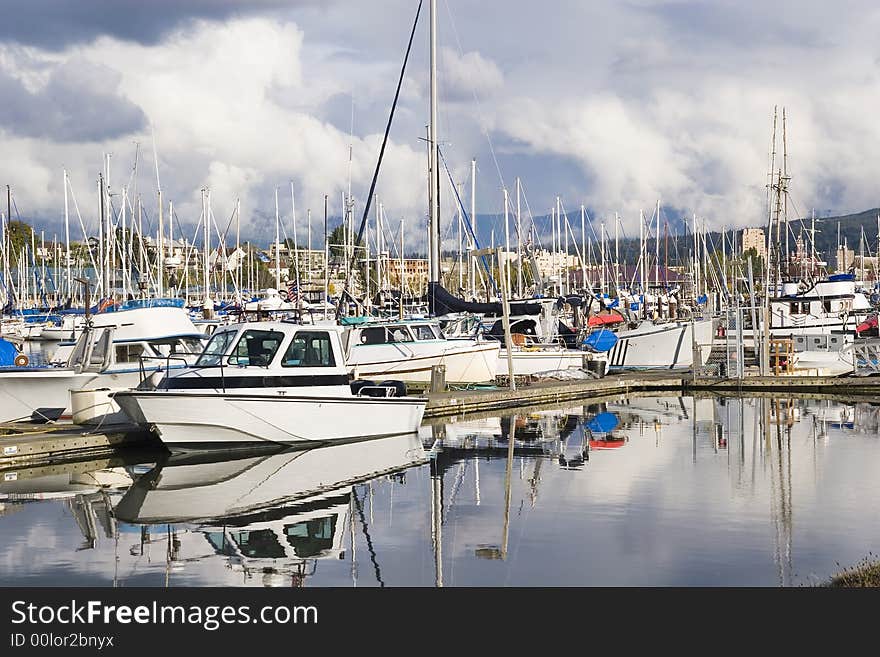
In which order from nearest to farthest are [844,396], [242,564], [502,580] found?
1. [502,580]
2. [242,564]
3. [844,396]

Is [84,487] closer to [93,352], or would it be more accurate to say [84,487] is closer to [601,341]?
[93,352]

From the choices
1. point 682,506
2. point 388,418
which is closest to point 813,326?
point 388,418

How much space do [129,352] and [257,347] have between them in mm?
6000

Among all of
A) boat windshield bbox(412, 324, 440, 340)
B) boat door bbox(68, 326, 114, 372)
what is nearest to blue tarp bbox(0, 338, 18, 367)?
boat door bbox(68, 326, 114, 372)

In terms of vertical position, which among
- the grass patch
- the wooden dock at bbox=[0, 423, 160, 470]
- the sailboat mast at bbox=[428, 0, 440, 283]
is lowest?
the grass patch

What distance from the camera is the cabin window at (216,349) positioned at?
24.0 m

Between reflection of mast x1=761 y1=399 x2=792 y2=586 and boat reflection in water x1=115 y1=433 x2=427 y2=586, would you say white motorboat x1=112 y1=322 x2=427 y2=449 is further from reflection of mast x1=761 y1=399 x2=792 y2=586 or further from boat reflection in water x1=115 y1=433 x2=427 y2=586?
reflection of mast x1=761 y1=399 x2=792 y2=586

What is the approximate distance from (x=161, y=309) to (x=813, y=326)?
123 ft

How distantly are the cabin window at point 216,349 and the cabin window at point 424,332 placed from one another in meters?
14.1

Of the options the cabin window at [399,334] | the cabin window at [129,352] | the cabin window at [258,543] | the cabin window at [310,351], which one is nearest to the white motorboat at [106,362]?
the cabin window at [129,352]

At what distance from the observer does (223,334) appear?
24797 millimetres

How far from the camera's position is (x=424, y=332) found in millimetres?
38781

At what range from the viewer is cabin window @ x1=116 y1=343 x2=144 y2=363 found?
93.7 feet
